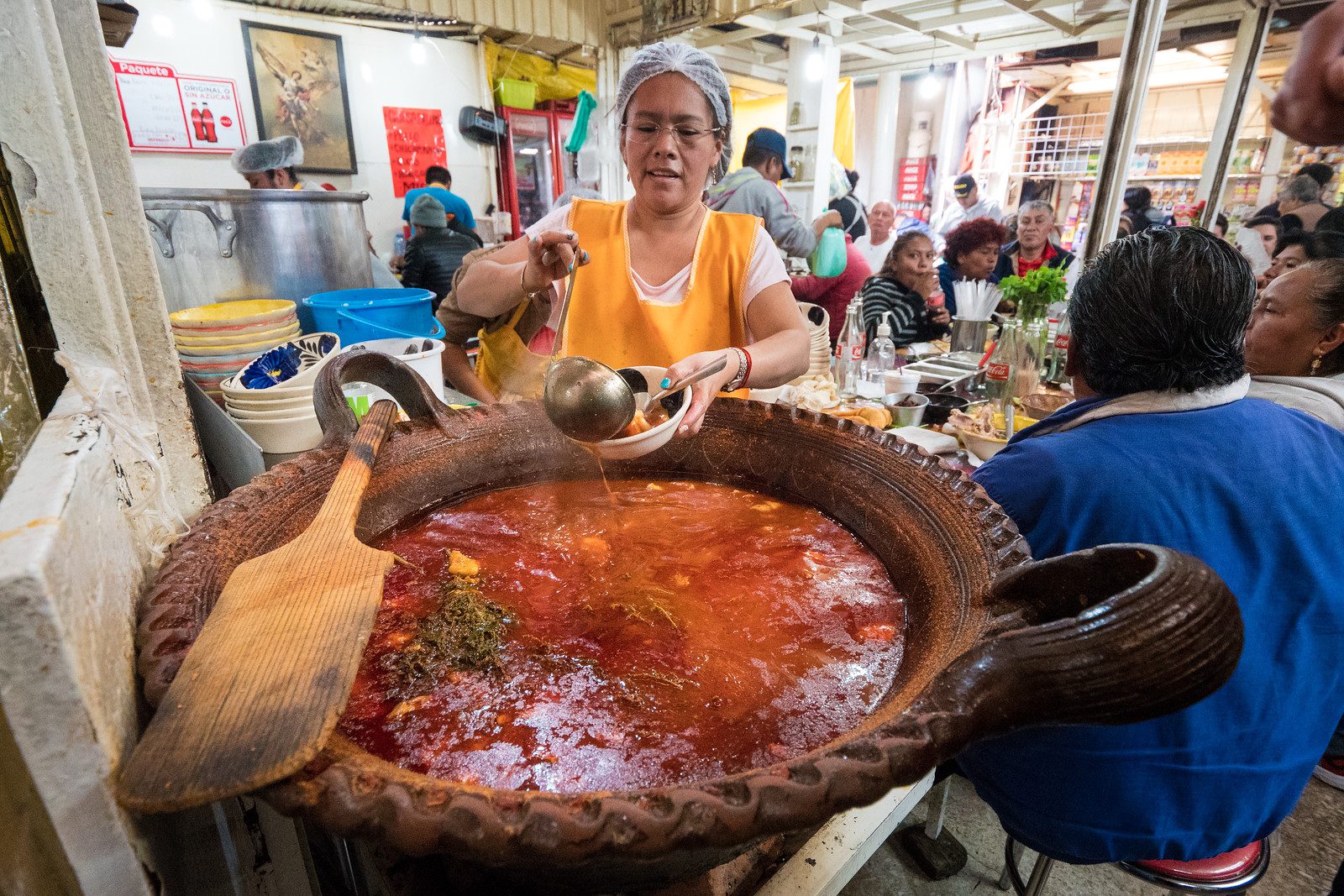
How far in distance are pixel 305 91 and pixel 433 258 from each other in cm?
294

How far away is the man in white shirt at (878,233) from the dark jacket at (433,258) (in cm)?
452

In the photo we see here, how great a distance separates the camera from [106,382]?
1044 mm

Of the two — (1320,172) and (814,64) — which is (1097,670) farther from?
(1320,172)

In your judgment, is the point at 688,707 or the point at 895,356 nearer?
the point at 688,707

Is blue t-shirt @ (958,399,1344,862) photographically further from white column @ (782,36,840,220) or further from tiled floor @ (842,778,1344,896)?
white column @ (782,36,840,220)

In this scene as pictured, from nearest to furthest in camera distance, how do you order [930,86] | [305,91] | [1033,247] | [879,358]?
1. [879,358]
2. [1033,247]
3. [305,91]
4. [930,86]

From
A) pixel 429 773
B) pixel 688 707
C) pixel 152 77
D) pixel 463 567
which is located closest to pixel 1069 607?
pixel 688 707

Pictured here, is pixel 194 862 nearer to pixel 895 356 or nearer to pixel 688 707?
pixel 688 707

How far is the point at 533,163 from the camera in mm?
9414

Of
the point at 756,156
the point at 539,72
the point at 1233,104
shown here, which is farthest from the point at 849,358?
the point at 539,72

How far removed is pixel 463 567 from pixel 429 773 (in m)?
0.57

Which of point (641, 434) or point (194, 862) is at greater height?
point (641, 434)

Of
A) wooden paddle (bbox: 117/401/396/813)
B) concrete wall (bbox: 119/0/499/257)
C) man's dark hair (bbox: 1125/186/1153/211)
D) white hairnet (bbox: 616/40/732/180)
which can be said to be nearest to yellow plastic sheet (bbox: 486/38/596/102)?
concrete wall (bbox: 119/0/499/257)

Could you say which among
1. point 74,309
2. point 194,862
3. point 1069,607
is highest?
point 74,309
